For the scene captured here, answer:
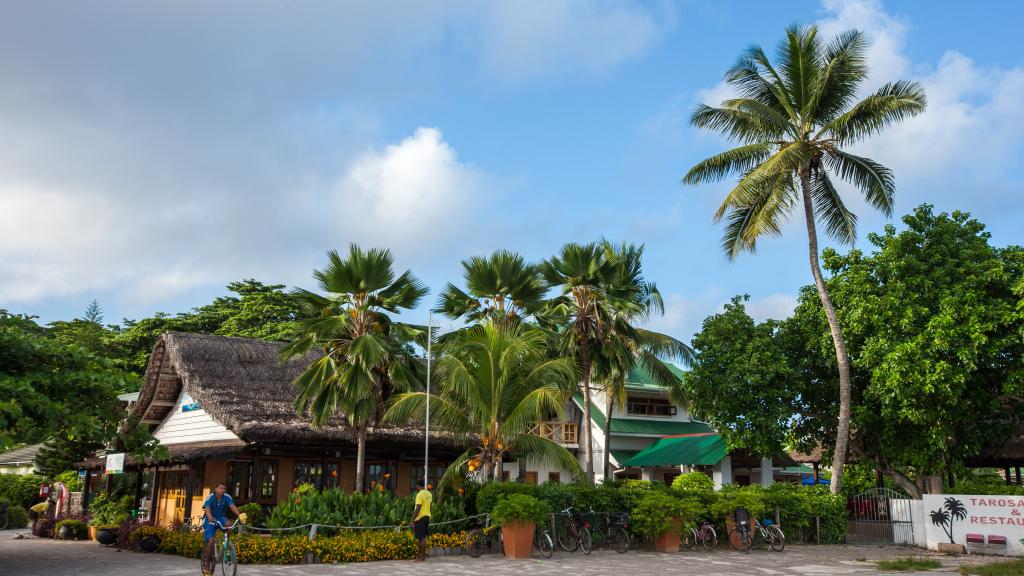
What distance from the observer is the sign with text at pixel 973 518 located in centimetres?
1806

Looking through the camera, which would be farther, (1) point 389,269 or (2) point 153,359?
(2) point 153,359

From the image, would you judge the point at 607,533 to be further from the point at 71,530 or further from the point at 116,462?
the point at 71,530

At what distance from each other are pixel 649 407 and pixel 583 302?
1371 cm

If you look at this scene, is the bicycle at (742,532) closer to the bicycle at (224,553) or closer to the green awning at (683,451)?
the green awning at (683,451)

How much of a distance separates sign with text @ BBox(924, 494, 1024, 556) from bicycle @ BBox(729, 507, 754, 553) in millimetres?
4454

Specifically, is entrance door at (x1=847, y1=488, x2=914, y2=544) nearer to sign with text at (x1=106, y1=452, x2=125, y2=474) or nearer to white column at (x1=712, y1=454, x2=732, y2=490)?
white column at (x1=712, y1=454, x2=732, y2=490)

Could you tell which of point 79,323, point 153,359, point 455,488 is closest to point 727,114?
point 455,488

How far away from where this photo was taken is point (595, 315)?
25.6 metres

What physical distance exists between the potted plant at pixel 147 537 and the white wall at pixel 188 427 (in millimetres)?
3229

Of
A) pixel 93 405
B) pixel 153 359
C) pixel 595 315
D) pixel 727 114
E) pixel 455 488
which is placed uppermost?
pixel 727 114

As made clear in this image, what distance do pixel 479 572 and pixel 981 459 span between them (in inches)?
779

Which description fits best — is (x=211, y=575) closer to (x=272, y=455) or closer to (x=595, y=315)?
(x=272, y=455)

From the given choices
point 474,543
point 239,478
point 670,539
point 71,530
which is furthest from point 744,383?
point 71,530

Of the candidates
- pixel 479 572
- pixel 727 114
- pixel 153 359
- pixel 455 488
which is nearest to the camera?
pixel 479 572
